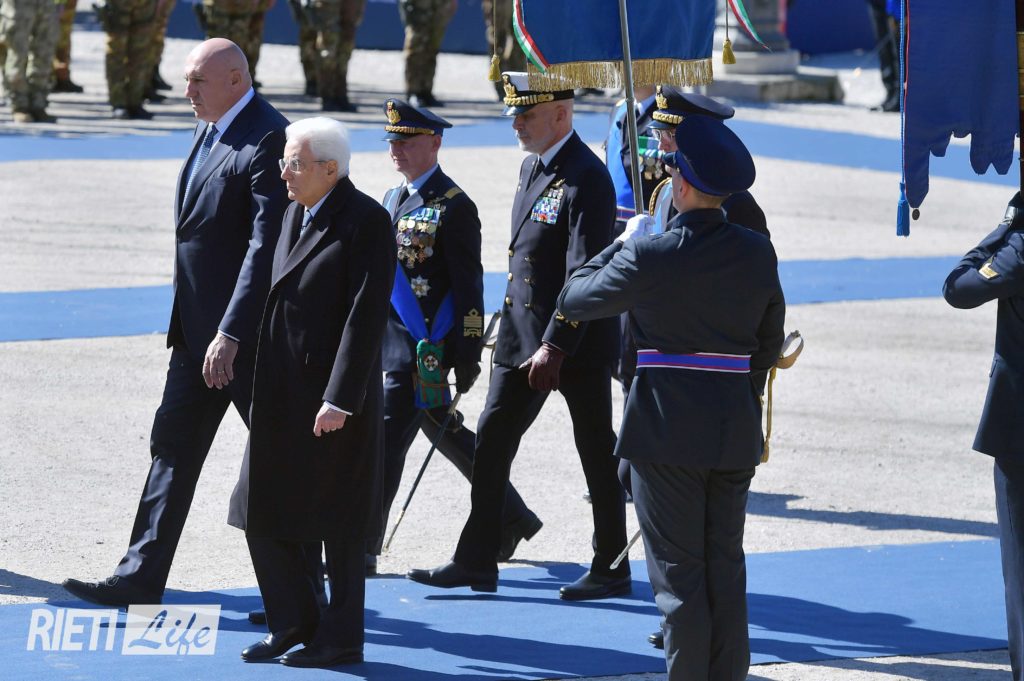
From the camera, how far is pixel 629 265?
15.2 feet

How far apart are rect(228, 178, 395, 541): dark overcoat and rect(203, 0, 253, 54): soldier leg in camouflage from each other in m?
13.5

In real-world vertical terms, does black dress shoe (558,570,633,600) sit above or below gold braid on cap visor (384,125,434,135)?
below

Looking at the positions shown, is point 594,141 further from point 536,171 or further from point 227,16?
point 536,171

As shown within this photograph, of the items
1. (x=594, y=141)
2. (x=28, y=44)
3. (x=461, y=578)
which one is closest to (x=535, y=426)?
(x=461, y=578)

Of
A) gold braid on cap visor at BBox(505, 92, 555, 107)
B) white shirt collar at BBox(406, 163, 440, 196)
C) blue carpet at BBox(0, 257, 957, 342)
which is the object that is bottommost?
blue carpet at BBox(0, 257, 957, 342)

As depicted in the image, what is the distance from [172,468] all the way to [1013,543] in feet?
9.31

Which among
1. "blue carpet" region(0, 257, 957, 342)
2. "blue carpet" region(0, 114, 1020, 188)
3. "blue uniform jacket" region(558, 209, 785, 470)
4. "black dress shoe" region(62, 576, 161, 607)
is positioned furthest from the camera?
"blue carpet" region(0, 114, 1020, 188)

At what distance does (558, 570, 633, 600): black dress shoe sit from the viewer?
612 cm

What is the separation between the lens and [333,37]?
19.9 meters

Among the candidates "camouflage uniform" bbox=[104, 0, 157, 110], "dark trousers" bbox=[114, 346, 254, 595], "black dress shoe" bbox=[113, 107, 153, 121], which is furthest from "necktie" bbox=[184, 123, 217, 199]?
"black dress shoe" bbox=[113, 107, 153, 121]

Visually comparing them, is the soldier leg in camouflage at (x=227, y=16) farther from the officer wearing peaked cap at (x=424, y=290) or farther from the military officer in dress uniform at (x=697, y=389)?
the military officer in dress uniform at (x=697, y=389)

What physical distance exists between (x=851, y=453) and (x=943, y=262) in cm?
539

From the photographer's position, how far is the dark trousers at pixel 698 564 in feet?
15.4

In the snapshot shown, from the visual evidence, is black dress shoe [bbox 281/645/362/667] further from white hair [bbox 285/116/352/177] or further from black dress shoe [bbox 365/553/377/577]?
white hair [bbox 285/116/352/177]
